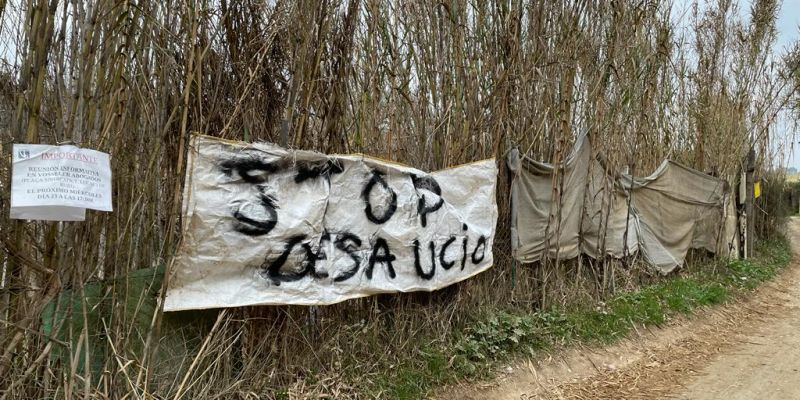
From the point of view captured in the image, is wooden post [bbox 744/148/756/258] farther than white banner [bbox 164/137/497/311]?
Yes

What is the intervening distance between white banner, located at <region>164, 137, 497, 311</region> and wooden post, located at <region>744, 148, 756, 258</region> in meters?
8.99

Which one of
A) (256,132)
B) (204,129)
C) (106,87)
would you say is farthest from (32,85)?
(256,132)

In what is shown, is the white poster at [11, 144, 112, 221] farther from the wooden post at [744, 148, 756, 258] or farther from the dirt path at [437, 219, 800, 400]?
the wooden post at [744, 148, 756, 258]

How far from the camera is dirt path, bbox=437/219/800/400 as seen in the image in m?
4.51

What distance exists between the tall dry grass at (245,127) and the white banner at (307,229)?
165mm

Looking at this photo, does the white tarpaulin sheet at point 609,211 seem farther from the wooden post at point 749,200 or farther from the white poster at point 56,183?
the white poster at point 56,183

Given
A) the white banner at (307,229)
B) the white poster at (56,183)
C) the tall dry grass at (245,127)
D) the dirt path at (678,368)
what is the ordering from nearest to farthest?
1. the white poster at (56,183)
2. the tall dry grass at (245,127)
3. the white banner at (307,229)
4. the dirt path at (678,368)

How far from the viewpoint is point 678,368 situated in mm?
5242

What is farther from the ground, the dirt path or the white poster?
the white poster

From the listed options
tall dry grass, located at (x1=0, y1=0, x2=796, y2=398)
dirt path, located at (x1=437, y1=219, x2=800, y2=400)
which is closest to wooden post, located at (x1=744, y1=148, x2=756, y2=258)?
dirt path, located at (x1=437, y1=219, x2=800, y2=400)

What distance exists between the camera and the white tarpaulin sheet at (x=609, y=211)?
5.75m

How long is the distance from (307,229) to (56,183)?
4.92 ft

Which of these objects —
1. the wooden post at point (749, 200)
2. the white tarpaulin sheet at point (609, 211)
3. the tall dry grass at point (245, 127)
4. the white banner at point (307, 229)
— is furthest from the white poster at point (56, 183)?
the wooden post at point (749, 200)

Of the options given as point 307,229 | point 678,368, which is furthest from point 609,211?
point 307,229
